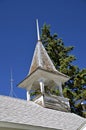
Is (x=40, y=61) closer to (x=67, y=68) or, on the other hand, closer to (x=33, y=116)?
(x=33, y=116)

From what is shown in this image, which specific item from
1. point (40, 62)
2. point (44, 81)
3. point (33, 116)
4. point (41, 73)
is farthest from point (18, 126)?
point (40, 62)

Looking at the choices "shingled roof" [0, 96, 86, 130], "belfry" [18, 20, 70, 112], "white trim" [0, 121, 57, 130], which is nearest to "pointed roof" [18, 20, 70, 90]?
"belfry" [18, 20, 70, 112]

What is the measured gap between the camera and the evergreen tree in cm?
2412

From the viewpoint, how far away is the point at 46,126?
9.95 metres

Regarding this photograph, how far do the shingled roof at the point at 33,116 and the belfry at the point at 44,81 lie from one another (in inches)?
36.4

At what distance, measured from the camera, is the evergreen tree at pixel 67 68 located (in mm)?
24125

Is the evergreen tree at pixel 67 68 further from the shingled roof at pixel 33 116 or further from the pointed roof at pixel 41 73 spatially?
the shingled roof at pixel 33 116

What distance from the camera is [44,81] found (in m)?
15.6

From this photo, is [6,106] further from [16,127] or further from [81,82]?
[81,82]

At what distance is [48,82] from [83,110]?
338 inches

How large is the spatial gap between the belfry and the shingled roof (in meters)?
0.92

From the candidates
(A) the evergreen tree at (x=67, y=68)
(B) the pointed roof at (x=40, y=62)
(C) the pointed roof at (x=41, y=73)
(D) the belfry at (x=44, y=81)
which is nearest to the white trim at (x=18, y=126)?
(D) the belfry at (x=44, y=81)

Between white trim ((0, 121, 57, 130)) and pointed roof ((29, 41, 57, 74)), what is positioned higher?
pointed roof ((29, 41, 57, 74))

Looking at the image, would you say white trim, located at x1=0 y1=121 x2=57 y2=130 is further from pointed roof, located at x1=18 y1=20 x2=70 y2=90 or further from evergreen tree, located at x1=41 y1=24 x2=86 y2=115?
evergreen tree, located at x1=41 y1=24 x2=86 y2=115
